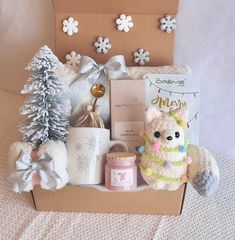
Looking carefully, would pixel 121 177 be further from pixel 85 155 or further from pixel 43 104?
pixel 43 104

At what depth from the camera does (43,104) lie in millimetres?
744

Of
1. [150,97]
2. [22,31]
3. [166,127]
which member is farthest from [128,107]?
[22,31]

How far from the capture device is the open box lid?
87cm

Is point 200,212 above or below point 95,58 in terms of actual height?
below

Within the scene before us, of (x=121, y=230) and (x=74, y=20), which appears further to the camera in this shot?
(x=74, y=20)

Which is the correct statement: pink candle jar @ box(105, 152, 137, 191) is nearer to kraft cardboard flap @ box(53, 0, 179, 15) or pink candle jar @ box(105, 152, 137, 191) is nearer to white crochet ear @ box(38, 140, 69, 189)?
white crochet ear @ box(38, 140, 69, 189)

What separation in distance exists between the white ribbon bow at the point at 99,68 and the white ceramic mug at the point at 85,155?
138 millimetres

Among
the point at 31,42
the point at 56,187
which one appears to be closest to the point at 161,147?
the point at 56,187

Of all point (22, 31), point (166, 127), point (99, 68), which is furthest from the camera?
point (22, 31)

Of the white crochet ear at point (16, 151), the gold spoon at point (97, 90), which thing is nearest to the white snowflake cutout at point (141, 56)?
the gold spoon at point (97, 90)

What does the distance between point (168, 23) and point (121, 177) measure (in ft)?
1.20

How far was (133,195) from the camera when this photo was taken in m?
0.75

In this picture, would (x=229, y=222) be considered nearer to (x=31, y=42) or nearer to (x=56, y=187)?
(x=56, y=187)

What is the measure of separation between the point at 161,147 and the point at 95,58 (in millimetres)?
310
